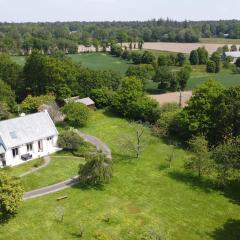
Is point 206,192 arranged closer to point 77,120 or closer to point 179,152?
point 179,152

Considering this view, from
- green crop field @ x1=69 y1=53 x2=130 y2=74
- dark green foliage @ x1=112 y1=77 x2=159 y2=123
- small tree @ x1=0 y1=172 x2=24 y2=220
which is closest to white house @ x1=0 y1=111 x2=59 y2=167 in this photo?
small tree @ x1=0 y1=172 x2=24 y2=220

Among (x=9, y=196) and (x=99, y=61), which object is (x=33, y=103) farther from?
(x=99, y=61)

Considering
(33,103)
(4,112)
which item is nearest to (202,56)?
(33,103)

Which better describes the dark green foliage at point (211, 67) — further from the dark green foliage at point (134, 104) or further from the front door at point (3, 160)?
the front door at point (3, 160)

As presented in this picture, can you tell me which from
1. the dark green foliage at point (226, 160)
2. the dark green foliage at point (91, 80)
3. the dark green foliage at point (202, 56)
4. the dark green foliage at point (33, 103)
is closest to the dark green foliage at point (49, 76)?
the dark green foliage at point (91, 80)

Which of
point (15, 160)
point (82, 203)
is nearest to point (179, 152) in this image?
point (82, 203)

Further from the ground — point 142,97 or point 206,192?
point 142,97

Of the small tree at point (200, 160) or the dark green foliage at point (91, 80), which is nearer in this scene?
the small tree at point (200, 160)
